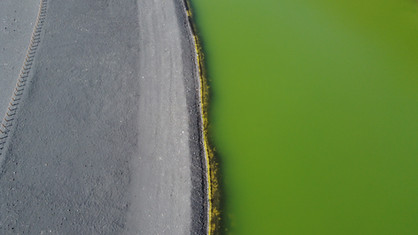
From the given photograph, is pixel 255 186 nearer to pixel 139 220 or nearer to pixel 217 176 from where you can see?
pixel 217 176

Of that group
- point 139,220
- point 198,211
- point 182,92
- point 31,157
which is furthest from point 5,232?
point 182,92

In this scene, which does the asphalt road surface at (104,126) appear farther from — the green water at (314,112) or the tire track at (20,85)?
the green water at (314,112)

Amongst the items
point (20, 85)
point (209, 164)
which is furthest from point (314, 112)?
point (20, 85)

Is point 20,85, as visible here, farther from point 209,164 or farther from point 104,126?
point 209,164

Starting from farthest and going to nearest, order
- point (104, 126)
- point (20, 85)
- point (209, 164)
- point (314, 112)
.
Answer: point (20, 85) < point (314, 112) < point (104, 126) < point (209, 164)

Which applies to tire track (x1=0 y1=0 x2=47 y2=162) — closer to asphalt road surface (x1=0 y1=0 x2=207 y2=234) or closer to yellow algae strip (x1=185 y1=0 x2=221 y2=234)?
asphalt road surface (x1=0 y1=0 x2=207 y2=234)

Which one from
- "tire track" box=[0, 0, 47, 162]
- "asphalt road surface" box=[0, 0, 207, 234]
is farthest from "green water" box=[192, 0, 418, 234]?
"tire track" box=[0, 0, 47, 162]
